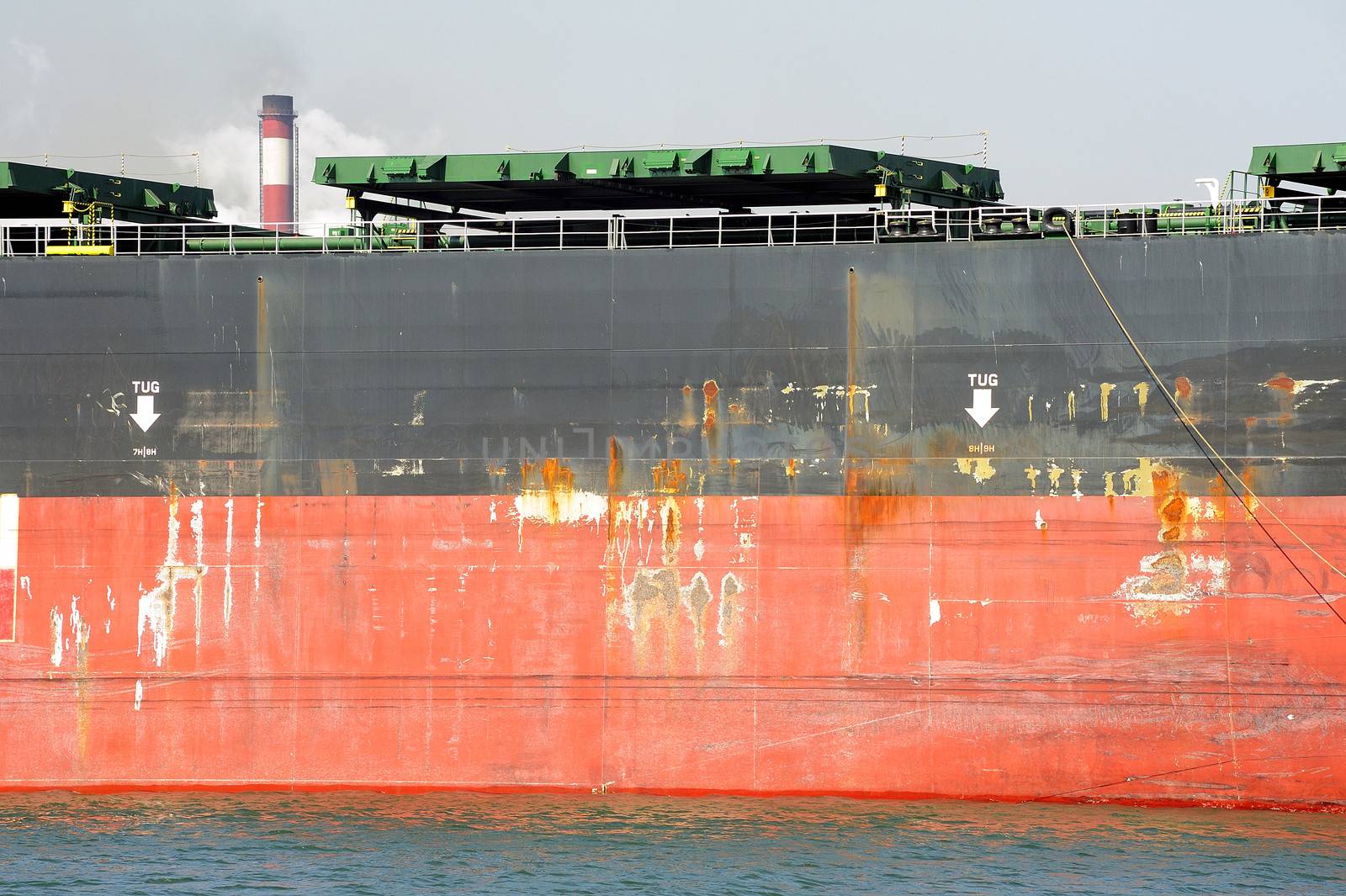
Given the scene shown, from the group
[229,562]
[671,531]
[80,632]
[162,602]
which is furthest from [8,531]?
[671,531]

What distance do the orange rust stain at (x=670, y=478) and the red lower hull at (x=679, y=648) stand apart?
171 mm

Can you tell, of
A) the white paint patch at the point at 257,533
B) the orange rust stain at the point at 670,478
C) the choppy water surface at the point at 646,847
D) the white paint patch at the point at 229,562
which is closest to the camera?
the choppy water surface at the point at 646,847

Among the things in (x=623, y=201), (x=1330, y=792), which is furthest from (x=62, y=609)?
(x=1330, y=792)

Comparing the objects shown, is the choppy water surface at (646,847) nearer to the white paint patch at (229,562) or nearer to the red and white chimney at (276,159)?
the white paint patch at (229,562)

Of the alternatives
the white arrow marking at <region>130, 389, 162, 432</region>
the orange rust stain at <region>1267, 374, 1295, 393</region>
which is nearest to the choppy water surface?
the white arrow marking at <region>130, 389, 162, 432</region>

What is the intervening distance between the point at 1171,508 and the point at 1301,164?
5285 mm

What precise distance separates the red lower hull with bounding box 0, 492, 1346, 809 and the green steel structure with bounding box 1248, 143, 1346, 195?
471cm

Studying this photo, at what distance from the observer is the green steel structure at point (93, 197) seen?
2080cm

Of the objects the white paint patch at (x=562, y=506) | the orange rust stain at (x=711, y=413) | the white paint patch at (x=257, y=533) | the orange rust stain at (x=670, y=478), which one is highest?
the orange rust stain at (x=711, y=413)

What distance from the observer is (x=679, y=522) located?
1817 cm

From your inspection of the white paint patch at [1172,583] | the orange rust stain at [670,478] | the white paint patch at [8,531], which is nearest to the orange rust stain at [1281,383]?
the white paint patch at [1172,583]

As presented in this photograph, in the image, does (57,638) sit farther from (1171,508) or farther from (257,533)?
(1171,508)

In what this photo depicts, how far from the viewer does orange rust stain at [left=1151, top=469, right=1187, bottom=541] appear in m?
17.3

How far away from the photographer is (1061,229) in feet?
59.9
